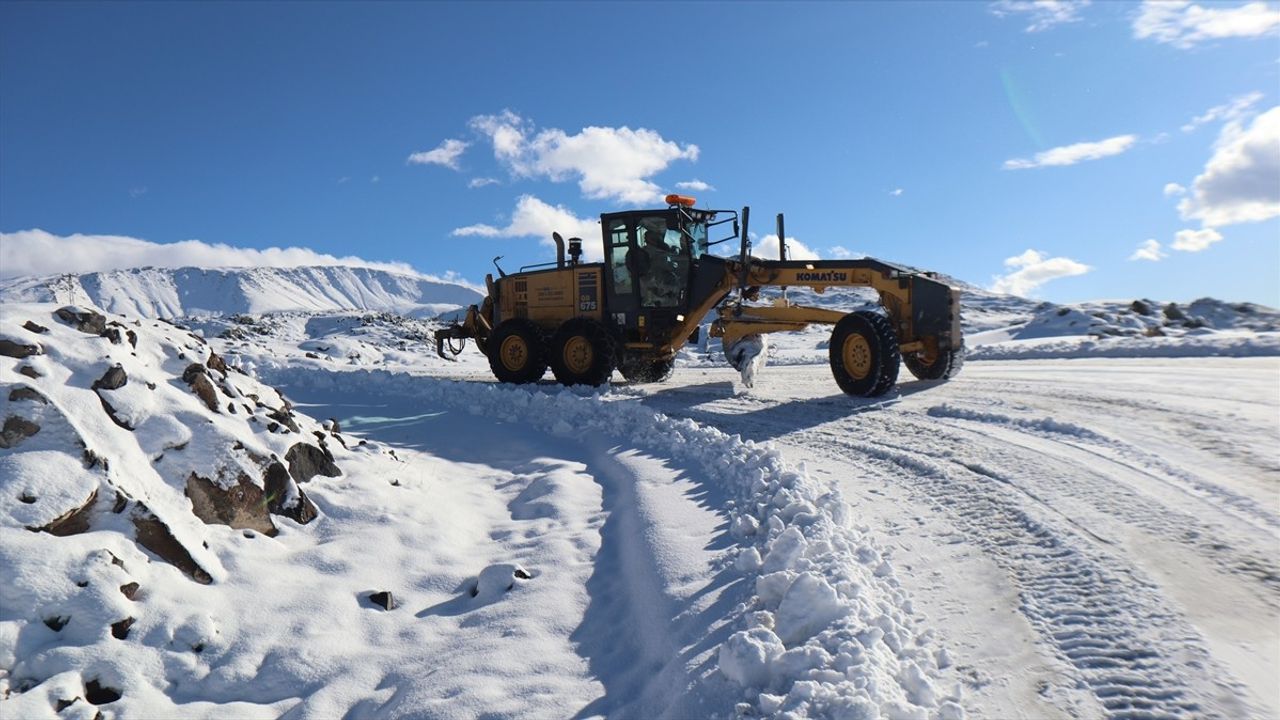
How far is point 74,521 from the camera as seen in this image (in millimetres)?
3258

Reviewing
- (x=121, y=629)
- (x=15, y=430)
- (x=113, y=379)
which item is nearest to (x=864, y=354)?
(x=113, y=379)

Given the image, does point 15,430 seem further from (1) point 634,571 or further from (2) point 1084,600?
(2) point 1084,600

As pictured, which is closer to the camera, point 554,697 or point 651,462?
point 554,697

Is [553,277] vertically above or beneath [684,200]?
beneath

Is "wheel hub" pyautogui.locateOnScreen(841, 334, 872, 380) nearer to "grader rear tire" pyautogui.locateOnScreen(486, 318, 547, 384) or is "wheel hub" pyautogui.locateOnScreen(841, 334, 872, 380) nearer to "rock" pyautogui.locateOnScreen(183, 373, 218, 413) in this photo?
"grader rear tire" pyautogui.locateOnScreen(486, 318, 547, 384)

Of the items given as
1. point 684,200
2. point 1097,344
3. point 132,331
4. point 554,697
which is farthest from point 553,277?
point 554,697

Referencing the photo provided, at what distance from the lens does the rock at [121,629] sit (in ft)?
9.71

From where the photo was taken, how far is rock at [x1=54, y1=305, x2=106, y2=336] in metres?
4.32

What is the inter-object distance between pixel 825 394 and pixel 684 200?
3783 millimetres

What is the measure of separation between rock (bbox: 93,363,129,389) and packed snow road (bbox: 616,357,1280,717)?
4279 millimetres

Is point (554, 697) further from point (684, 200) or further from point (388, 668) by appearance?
point (684, 200)

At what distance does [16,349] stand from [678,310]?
344 inches

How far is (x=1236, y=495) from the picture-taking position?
430 centimetres

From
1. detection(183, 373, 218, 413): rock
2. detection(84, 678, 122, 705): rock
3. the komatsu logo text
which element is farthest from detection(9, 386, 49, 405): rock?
the komatsu logo text
